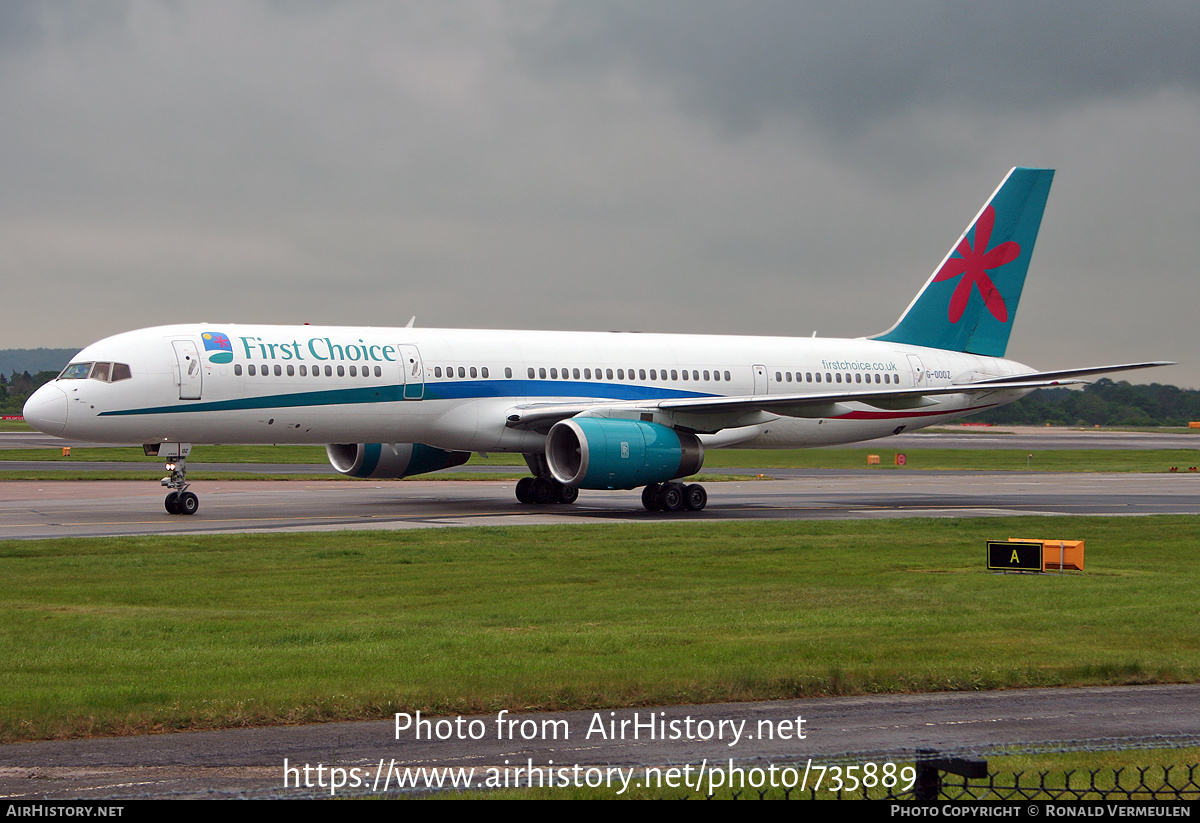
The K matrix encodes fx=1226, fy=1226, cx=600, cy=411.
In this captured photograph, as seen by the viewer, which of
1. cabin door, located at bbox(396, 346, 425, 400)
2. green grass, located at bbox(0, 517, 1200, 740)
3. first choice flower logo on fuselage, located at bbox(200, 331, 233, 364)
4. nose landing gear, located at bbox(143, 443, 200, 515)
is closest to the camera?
green grass, located at bbox(0, 517, 1200, 740)

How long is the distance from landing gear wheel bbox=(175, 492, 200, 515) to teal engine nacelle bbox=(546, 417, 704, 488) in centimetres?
845

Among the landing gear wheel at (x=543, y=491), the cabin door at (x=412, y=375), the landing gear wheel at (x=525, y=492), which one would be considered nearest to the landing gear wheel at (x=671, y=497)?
the landing gear wheel at (x=543, y=491)

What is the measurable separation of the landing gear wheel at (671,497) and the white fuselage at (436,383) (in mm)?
2421

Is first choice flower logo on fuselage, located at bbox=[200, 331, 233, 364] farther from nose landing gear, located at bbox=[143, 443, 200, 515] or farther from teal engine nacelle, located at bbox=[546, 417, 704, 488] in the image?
teal engine nacelle, located at bbox=[546, 417, 704, 488]

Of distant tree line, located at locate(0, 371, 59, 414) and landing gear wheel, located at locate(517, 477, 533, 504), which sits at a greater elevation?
distant tree line, located at locate(0, 371, 59, 414)

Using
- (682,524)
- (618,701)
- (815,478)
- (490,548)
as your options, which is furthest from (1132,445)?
(618,701)

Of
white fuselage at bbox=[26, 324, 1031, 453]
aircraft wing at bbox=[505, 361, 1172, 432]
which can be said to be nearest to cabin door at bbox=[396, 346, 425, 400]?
white fuselage at bbox=[26, 324, 1031, 453]

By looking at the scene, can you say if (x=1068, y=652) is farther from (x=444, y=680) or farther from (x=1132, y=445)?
(x=1132, y=445)

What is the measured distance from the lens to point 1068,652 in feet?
41.9

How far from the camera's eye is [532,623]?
14477 mm

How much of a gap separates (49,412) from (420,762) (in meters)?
21.9

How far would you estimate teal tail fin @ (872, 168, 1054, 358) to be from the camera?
39.3 meters

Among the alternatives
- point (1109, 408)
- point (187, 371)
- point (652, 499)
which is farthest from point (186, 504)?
point (1109, 408)

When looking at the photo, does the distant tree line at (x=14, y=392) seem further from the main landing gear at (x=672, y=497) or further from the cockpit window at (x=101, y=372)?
the main landing gear at (x=672, y=497)
